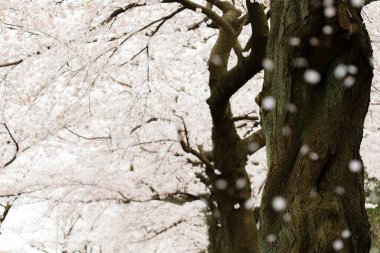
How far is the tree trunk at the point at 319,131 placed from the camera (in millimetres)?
2939

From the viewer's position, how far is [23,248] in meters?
30.6

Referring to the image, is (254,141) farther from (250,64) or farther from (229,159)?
(250,64)

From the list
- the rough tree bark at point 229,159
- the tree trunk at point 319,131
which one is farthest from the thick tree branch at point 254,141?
the tree trunk at point 319,131

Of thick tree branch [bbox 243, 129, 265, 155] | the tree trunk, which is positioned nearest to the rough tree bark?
thick tree branch [bbox 243, 129, 265, 155]

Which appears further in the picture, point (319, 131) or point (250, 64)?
point (250, 64)

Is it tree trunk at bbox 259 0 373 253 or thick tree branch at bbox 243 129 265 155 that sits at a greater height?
thick tree branch at bbox 243 129 265 155

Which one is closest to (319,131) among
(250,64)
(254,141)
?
(250,64)

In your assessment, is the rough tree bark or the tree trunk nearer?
the tree trunk

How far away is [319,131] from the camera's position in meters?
3.09

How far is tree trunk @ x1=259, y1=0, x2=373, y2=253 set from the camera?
9.64ft

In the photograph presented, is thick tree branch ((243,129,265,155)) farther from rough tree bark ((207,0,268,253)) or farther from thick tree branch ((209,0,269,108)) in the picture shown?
thick tree branch ((209,0,269,108))

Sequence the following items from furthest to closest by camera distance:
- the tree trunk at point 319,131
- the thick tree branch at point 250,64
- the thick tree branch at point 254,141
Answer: the thick tree branch at point 254,141
the thick tree branch at point 250,64
the tree trunk at point 319,131

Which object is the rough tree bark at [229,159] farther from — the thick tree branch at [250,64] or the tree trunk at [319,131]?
the tree trunk at [319,131]

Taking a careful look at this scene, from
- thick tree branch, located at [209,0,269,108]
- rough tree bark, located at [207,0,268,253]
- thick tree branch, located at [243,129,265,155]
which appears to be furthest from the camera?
thick tree branch, located at [243,129,265,155]
